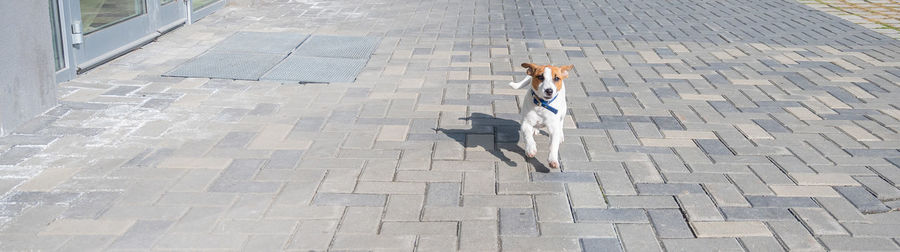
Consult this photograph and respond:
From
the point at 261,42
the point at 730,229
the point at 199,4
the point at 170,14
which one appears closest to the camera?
the point at 730,229

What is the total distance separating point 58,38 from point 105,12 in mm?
1068

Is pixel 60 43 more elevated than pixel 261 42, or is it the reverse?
pixel 60 43

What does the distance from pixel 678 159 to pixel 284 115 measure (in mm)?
2783

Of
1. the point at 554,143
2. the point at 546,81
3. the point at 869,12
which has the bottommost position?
the point at 869,12

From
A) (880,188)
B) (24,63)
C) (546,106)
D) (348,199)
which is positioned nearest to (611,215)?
(546,106)

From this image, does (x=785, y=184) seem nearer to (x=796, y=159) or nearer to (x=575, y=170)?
Result: (x=796, y=159)

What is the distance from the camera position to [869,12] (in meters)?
11.9

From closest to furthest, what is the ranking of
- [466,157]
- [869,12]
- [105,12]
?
[466,157] < [105,12] < [869,12]

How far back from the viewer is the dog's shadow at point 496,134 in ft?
17.0

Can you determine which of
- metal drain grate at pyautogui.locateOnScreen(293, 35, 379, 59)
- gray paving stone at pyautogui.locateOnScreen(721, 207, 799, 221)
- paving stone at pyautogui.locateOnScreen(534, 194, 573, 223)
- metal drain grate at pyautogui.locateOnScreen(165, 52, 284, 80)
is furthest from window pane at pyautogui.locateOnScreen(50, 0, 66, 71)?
gray paving stone at pyautogui.locateOnScreen(721, 207, 799, 221)

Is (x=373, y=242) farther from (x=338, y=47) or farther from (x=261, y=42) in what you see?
(x=261, y=42)

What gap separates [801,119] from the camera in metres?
6.17

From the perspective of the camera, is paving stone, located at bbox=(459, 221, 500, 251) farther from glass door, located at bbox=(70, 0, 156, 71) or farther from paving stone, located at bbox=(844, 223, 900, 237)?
glass door, located at bbox=(70, 0, 156, 71)

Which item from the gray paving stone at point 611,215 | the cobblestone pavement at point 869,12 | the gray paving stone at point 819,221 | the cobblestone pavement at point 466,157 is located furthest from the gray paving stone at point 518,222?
the cobblestone pavement at point 869,12
